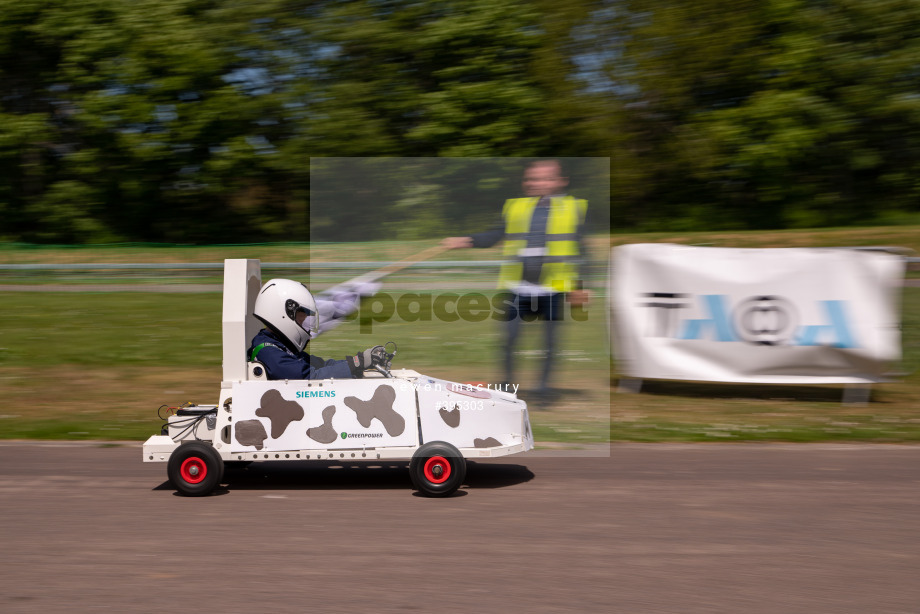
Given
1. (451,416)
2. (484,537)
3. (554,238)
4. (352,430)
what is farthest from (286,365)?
(554,238)

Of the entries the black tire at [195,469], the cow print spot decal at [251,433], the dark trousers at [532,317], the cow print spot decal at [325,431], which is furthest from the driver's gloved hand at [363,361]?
the dark trousers at [532,317]

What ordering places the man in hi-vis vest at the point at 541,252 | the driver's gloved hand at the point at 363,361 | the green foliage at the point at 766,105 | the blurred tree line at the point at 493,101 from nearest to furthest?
the driver's gloved hand at the point at 363,361
the man in hi-vis vest at the point at 541,252
the blurred tree line at the point at 493,101
the green foliage at the point at 766,105

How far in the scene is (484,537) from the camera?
5.09 m

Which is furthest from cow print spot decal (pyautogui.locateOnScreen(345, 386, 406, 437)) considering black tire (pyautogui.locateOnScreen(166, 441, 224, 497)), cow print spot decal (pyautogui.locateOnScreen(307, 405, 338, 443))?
black tire (pyautogui.locateOnScreen(166, 441, 224, 497))

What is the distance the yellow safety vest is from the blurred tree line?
33.1 feet

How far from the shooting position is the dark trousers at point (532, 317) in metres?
8.43

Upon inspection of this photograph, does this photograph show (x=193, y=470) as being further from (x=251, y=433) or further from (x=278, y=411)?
(x=278, y=411)

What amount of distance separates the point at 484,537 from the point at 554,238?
12.4 ft

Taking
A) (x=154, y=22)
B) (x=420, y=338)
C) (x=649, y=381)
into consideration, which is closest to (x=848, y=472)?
(x=649, y=381)

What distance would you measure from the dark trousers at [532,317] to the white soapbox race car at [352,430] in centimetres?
254

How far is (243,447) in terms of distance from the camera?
5.89 metres

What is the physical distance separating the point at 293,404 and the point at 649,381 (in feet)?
16.5

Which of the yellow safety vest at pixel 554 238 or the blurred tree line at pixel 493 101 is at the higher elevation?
the blurred tree line at pixel 493 101

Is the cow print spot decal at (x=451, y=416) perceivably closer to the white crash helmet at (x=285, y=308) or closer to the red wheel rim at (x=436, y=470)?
the red wheel rim at (x=436, y=470)
